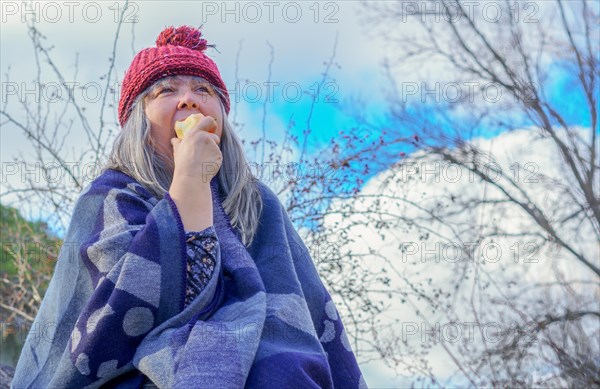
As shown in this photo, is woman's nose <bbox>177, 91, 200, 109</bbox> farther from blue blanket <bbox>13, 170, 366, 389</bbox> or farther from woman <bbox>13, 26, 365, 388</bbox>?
blue blanket <bbox>13, 170, 366, 389</bbox>

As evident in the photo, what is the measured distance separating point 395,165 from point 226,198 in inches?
61.2

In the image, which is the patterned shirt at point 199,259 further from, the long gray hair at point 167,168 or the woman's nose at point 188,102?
the woman's nose at point 188,102

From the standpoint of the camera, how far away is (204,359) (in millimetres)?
1478

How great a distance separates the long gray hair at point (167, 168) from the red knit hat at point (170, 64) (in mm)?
30

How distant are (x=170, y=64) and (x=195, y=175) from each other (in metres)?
0.44

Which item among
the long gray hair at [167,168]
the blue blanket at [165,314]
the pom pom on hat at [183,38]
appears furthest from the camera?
the pom pom on hat at [183,38]

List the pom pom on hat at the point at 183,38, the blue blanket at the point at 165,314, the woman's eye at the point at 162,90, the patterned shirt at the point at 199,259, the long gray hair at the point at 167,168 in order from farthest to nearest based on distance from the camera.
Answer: the pom pom on hat at the point at 183,38
the woman's eye at the point at 162,90
the long gray hair at the point at 167,168
the patterned shirt at the point at 199,259
the blue blanket at the point at 165,314

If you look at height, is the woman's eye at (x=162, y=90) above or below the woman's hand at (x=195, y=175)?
above

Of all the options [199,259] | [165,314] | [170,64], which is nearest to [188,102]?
[170,64]

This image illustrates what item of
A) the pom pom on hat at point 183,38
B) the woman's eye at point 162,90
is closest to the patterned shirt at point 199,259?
the woman's eye at point 162,90

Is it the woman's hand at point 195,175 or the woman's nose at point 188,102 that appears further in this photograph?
the woman's nose at point 188,102

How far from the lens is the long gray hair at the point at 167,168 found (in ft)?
6.25

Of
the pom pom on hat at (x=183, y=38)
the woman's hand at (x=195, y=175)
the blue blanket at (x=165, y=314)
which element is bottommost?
the blue blanket at (x=165, y=314)

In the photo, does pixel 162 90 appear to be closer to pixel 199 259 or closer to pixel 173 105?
pixel 173 105
